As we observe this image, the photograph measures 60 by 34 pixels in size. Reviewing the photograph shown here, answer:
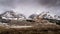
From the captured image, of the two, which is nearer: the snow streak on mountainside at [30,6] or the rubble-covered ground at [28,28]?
the rubble-covered ground at [28,28]

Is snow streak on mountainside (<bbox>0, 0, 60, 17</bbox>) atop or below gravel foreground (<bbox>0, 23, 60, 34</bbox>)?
atop

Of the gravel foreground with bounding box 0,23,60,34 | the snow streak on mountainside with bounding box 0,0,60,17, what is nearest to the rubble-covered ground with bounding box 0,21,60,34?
the gravel foreground with bounding box 0,23,60,34

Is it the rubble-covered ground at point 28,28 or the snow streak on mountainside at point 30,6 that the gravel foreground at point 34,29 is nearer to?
the rubble-covered ground at point 28,28

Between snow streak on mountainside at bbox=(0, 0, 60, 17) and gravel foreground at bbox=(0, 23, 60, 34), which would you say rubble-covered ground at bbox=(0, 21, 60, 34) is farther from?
snow streak on mountainside at bbox=(0, 0, 60, 17)

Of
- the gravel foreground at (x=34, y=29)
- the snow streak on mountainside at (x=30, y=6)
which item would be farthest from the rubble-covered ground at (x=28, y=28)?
the snow streak on mountainside at (x=30, y=6)

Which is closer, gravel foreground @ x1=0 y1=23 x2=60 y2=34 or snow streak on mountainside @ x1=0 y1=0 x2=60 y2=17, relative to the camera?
gravel foreground @ x1=0 y1=23 x2=60 y2=34

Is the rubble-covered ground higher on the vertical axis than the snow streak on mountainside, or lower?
lower

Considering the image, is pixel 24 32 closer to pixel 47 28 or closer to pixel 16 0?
pixel 47 28

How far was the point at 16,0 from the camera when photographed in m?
5.18

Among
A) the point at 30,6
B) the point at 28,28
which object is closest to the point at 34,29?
the point at 28,28

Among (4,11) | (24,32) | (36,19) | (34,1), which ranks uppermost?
(34,1)

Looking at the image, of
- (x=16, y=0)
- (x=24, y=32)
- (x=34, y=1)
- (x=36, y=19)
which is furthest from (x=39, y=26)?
(x=16, y=0)

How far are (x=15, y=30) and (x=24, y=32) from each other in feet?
1.10

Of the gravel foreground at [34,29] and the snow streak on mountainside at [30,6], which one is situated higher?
the snow streak on mountainside at [30,6]
